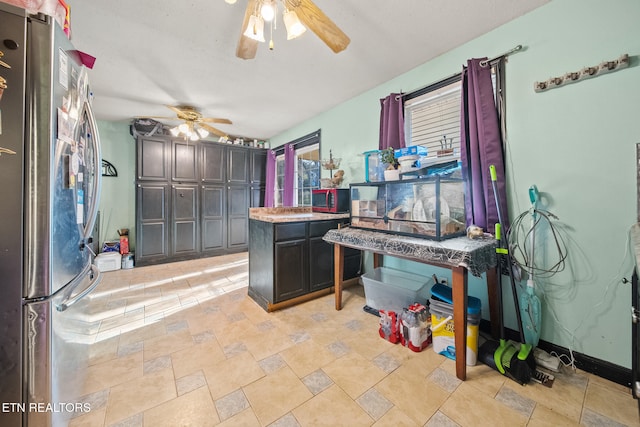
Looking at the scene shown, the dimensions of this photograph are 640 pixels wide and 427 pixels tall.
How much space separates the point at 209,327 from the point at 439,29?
10.4 feet

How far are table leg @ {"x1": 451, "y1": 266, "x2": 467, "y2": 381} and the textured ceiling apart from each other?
6.13 feet

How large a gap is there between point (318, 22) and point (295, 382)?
87.4 inches

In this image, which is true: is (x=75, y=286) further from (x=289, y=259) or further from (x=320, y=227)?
(x=320, y=227)

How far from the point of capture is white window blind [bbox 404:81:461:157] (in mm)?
2236

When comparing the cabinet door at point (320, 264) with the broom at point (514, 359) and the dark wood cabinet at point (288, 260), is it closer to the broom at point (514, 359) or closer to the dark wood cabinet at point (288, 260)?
the dark wood cabinet at point (288, 260)

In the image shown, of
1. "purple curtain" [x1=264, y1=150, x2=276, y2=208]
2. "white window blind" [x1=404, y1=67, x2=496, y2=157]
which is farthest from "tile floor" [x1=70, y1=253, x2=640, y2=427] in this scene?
"purple curtain" [x1=264, y1=150, x2=276, y2=208]

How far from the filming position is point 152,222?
4012mm

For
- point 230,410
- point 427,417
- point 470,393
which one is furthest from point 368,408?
point 230,410

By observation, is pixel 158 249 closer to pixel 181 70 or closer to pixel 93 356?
pixel 93 356

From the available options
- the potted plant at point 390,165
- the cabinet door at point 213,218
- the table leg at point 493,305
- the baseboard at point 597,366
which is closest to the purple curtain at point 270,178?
the cabinet door at point 213,218

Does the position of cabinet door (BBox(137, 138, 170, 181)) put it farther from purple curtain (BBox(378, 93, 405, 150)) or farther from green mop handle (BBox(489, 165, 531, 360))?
green mop handle (BBox(489, 165, 531, 360))

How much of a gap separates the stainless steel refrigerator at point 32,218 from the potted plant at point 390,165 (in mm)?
2075

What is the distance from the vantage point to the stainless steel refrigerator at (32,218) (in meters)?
0.83

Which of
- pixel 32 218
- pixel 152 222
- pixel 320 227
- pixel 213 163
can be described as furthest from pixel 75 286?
pixel 213 163
